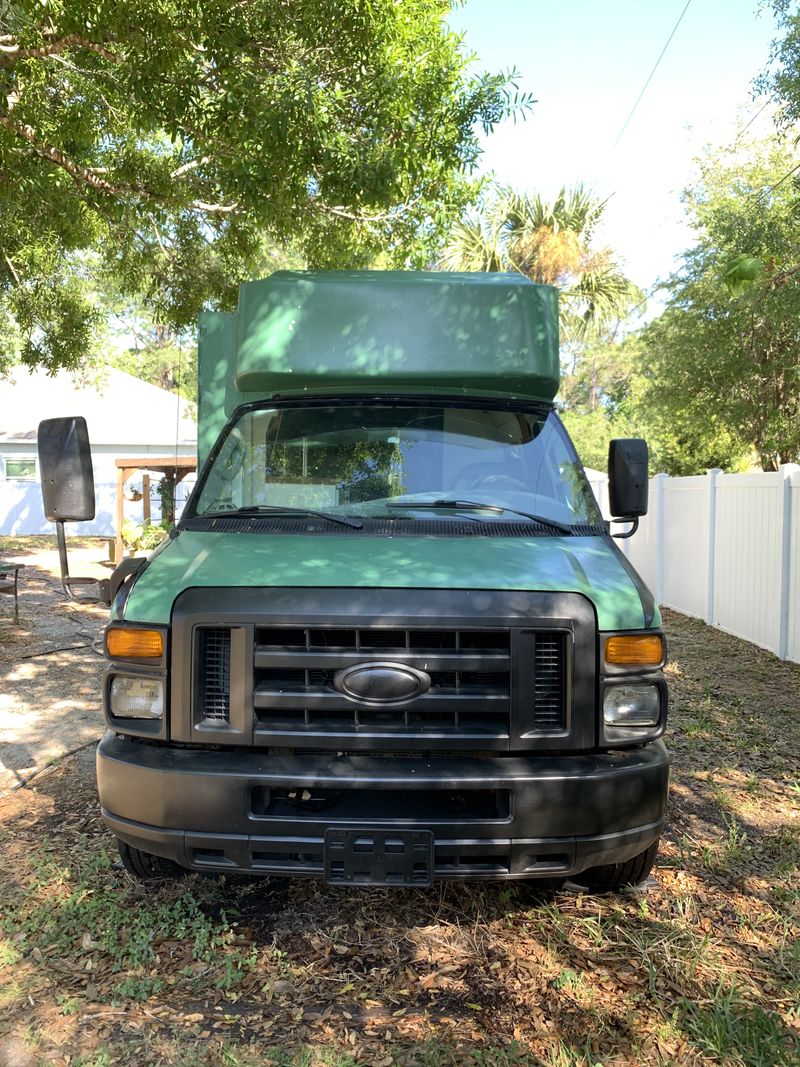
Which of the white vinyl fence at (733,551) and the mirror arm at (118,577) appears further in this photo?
the white vinyl fence at (733,551)

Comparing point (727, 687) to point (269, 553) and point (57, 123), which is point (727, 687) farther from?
point (57, 123)

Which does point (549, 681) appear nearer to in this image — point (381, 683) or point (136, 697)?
point (381, 683)

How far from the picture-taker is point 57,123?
29.0 ft

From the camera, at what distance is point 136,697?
141 inches

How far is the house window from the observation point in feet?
91.7

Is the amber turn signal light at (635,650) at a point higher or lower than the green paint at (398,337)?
lower

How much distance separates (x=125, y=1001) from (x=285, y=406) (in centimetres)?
288

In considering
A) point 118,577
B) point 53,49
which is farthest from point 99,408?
point 118,577

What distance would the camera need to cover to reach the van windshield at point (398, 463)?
444 cm

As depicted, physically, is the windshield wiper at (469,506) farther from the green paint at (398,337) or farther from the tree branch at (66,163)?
the tree branch at (66,163)

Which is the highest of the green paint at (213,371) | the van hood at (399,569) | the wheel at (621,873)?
A: the green paint at (213,371)

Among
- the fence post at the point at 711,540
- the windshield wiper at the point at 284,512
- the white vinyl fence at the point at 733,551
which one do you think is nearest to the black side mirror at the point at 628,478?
the windshield wiper at the point at 284,512

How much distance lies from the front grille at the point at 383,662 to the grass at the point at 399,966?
3.08ft

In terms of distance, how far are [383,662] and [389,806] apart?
0.53 m
